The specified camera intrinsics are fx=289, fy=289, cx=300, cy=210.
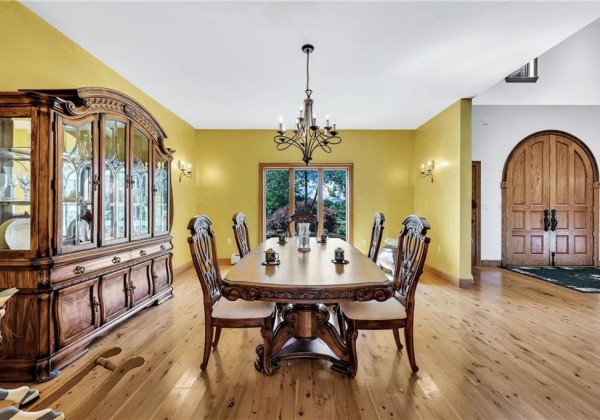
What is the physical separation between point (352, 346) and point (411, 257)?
73 centimetres

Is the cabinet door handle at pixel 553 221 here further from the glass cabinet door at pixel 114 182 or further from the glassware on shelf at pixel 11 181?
the glassware on shelf at pixel 11 181

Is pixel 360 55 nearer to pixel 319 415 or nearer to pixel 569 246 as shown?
pixel 319 415

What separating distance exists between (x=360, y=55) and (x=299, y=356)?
289cm

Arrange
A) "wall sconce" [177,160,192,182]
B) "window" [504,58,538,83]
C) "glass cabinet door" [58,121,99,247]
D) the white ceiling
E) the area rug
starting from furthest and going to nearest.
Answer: "window" [504,58,538,83] → "wall sconce" [177,160,192,182] → the area rug → the white ceiling → "glass cabinet door" [58,121,99,247]

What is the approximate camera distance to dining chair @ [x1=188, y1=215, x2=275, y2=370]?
6.37 ft

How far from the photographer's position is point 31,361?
6.44 feet

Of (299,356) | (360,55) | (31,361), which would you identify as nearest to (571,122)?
(360,55)

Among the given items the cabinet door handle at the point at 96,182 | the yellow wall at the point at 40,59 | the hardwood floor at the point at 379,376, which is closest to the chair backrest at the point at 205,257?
the hardwood floor at the point at 379,376

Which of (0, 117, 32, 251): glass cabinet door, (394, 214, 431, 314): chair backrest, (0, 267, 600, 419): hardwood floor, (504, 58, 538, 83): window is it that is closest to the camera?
(0, 267, 600, 419): hardwood floor

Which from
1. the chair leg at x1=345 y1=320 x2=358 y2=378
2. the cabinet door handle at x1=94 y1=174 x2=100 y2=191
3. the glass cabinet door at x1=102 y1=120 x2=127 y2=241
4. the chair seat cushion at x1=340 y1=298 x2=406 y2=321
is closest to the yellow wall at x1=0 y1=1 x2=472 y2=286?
the glass cabinet door at x1=102 y1=120 x2=127 y2=241

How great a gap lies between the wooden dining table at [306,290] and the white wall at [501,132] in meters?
4.35

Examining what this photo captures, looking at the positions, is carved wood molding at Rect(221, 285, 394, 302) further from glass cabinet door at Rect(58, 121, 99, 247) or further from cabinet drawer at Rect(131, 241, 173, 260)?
cabinet drawer at Rect(131, 241, 173, 260)

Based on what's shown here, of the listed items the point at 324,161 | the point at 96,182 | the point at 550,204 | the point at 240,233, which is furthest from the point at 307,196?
the point at 550,204

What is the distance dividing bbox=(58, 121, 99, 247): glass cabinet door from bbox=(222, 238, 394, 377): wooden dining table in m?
1.36
